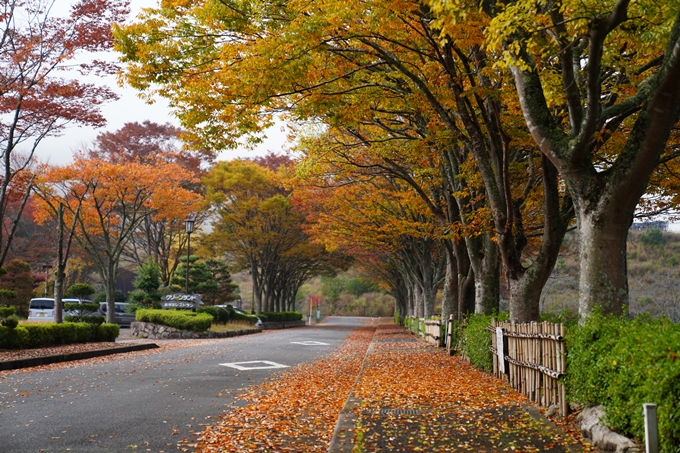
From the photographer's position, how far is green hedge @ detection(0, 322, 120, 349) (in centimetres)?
1321

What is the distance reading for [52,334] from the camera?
1465 centimetres

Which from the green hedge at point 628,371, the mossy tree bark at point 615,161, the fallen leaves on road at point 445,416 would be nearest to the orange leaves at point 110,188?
the fallen leaves on road at point 445,416

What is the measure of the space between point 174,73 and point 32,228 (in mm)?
34059

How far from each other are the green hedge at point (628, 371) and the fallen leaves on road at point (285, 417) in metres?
2.48

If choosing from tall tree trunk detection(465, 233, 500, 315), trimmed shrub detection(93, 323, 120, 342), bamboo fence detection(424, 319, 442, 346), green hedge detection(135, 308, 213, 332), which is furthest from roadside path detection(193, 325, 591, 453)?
green hedge detection(135, 308, 213, 332)

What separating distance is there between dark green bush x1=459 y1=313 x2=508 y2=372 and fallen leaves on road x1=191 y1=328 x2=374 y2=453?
2.52 metres

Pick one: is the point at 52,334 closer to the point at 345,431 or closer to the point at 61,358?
the point at 61,358

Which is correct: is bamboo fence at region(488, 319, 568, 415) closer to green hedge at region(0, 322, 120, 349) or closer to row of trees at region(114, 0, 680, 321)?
row of trees at region(114, 0, 680, 321)

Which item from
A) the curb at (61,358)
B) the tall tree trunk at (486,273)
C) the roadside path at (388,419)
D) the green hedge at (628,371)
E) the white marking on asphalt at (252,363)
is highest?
the tall tree trunk at (486,273)

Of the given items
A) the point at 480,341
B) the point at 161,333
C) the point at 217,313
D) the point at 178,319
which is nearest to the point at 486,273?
the point at 480,341

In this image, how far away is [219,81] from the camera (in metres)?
10.1

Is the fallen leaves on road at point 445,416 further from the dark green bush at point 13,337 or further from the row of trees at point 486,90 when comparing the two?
the dark green bush at point 13,337

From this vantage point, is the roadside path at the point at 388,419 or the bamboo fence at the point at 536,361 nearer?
the roadside path at the point at 388,419

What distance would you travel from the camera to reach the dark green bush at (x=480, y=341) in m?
10.7
